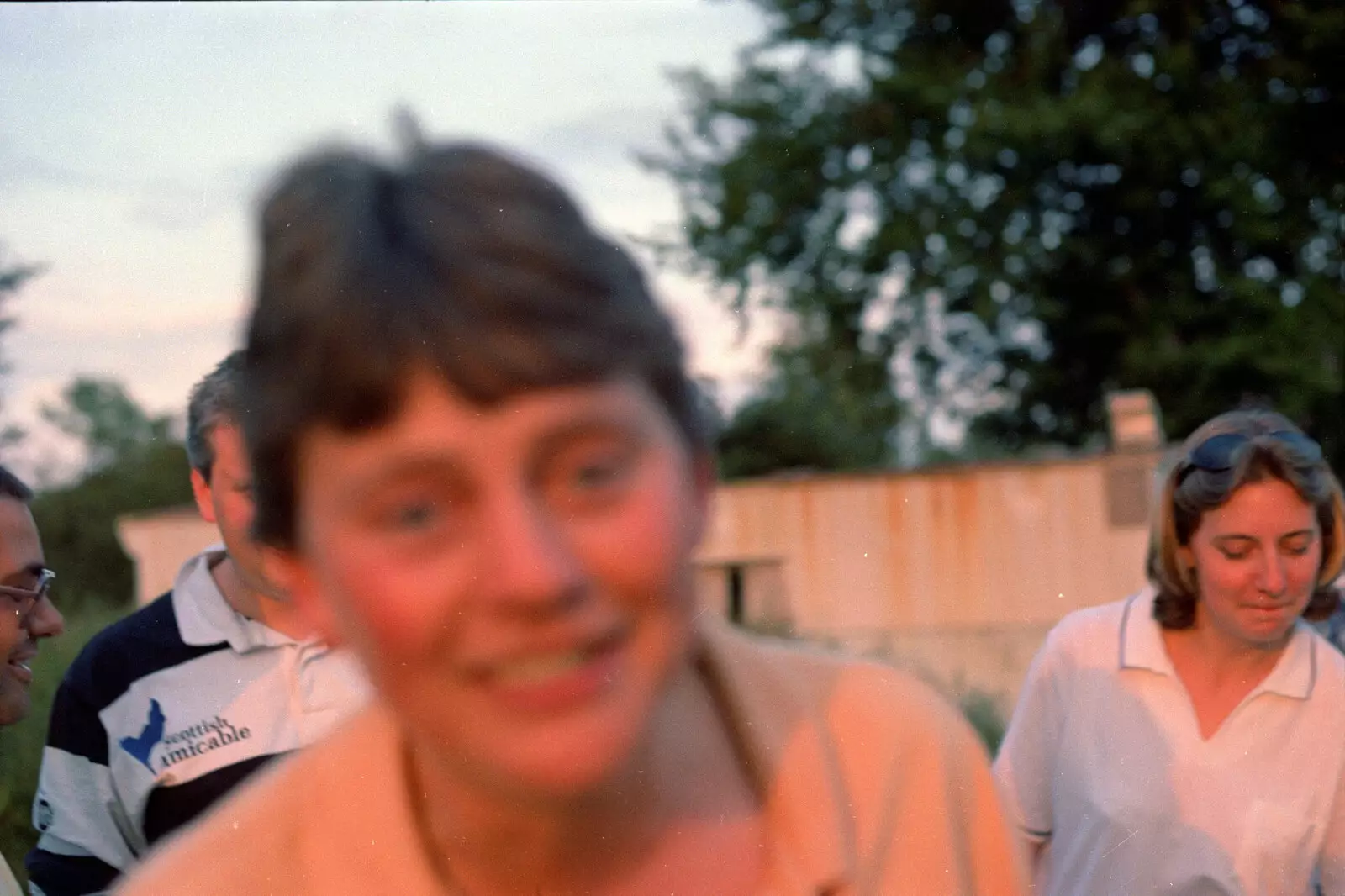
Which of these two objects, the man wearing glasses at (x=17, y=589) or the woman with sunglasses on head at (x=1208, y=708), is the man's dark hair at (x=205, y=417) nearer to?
the man wearing glasses at (x=17, y=589)

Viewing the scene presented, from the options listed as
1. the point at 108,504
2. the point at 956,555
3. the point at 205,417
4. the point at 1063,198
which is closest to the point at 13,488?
the point at 205,417

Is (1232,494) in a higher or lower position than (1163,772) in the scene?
higher

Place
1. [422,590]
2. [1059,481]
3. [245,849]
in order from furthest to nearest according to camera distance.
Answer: [1059,481] → [245,849] → [422,590]

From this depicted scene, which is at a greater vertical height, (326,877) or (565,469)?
(565,469)

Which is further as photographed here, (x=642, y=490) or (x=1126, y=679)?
(x=1126, y=679)

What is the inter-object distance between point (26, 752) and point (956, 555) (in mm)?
9042

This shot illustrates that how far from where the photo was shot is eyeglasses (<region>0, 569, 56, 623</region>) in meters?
2.52

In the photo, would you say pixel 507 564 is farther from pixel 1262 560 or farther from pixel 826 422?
pixel 826 422

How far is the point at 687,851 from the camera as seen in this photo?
113cm

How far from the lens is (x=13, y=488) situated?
2.57 m

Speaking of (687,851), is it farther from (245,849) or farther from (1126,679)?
(1126,679)

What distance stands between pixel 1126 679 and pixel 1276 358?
14.0 metres

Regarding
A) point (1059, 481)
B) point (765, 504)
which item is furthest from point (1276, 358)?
point (765, 504)

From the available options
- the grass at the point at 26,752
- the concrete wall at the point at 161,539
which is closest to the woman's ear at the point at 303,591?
the grass at the point at 26,752
